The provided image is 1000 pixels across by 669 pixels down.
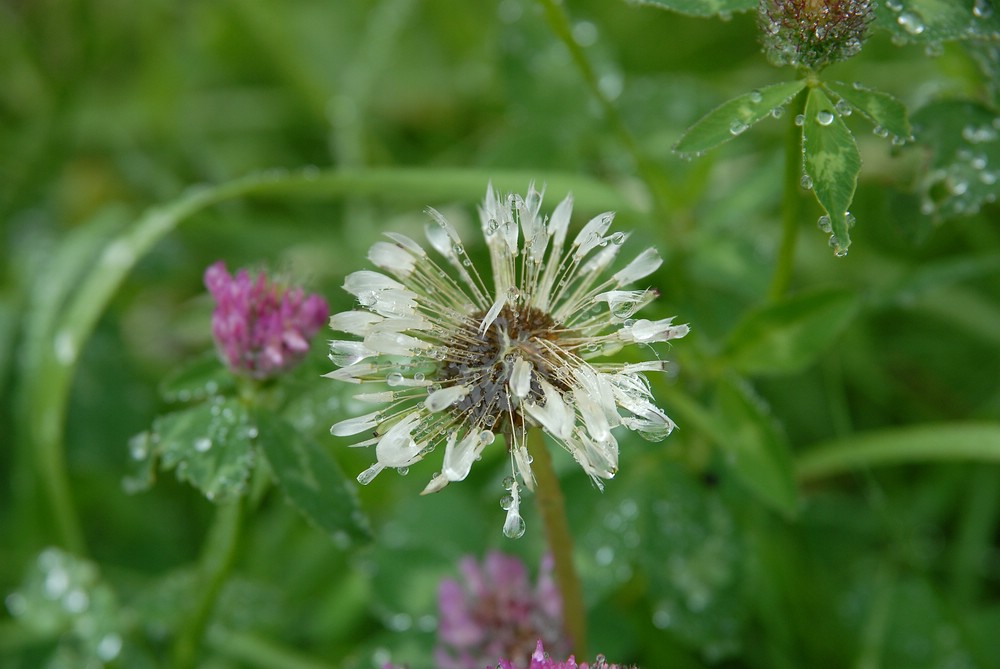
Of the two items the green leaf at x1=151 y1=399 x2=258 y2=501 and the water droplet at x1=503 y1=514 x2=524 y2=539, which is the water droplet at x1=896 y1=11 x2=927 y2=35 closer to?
the water droplet at x1=503 y1=514 x2=524 y2=539

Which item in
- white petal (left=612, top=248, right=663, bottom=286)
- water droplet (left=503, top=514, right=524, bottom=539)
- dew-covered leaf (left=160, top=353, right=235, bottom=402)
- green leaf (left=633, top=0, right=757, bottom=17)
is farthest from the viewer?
dew-covered leaf (left=160, top=353, right=235, bottom=402)

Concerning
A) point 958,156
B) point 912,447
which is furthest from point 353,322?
point 912,447

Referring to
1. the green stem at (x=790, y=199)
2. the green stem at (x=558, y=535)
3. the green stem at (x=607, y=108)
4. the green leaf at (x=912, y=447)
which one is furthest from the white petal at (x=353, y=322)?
the green leaf at (x=912, y=447)

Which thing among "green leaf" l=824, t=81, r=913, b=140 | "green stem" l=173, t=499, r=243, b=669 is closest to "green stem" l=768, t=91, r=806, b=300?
"green leaf" l=824, t=81, r=913, b=140

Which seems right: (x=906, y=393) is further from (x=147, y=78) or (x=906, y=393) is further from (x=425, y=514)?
(x=147, y=78)

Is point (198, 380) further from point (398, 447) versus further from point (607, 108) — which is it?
point (607, 108)

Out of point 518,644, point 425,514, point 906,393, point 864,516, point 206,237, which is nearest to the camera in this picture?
point 518,644

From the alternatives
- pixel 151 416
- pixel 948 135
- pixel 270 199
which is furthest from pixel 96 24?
pixel 948 135
